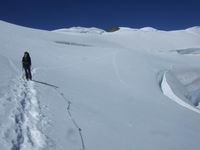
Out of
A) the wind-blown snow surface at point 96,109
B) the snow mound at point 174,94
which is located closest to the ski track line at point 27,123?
the wind-blown snow surface at point 96,109

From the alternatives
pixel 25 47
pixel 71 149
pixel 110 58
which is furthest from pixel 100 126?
pixel 25 47

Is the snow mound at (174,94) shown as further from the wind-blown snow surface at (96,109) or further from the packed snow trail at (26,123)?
the packed snow trail at (26,123)

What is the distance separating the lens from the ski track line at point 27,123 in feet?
19.5

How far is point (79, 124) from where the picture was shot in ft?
26.9

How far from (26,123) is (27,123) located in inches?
1.3

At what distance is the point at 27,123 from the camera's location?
6938 mm

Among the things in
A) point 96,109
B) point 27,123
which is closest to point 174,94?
point 96,109

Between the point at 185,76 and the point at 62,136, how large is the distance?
19673 mm

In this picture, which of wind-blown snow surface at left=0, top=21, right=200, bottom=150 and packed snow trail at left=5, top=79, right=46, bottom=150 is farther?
wind-blown snow surface at left=0, top=21, right=200, bottom=150

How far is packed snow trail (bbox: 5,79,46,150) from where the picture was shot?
595 cm

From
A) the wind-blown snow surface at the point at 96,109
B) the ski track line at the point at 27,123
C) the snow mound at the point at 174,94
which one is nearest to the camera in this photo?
the ski track line at the point at 27,123

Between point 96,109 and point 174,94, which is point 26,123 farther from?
point 174,94

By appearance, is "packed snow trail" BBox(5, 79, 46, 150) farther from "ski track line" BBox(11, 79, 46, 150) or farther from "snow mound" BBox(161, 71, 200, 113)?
"snow mound" BBox(161, 71, 200, 113)

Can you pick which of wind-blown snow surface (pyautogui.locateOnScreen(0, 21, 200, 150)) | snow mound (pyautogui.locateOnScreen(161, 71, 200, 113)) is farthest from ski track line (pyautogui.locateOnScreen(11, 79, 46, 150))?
snow mound (pyautogui.locateOnScreen(161, 71, 200, 113))
